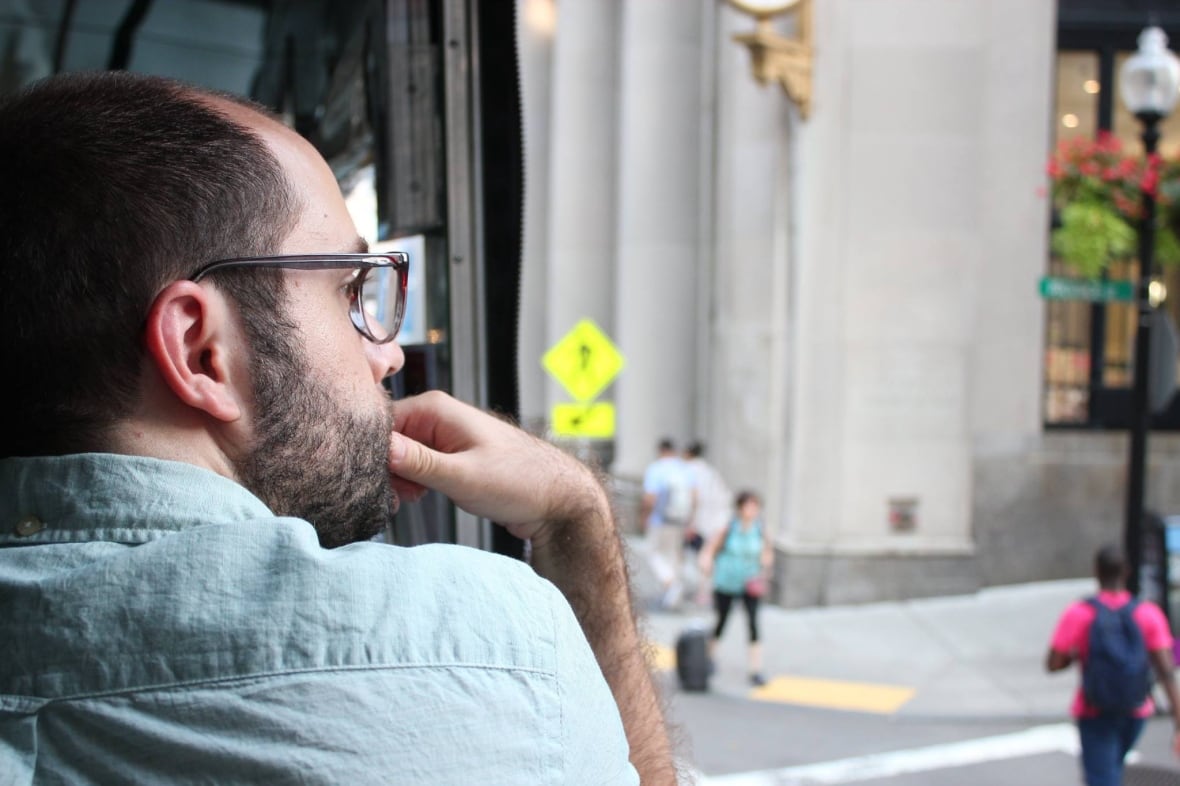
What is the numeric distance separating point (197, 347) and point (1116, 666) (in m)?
6.54

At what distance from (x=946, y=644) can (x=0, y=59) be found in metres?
10.4

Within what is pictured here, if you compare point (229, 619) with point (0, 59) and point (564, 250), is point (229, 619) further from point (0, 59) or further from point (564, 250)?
point (564, 250)

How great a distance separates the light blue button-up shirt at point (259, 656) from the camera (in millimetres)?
1016

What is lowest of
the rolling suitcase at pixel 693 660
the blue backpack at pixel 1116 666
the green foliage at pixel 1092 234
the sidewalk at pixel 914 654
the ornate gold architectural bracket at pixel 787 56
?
the sidewalk at pixel 914 654

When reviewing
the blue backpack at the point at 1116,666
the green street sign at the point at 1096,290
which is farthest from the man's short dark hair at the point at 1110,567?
the green street sign at the point at 1096,290

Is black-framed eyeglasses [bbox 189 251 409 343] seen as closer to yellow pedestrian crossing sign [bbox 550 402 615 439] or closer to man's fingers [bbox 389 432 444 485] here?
man's fingers [bbox 389 432 444 485]

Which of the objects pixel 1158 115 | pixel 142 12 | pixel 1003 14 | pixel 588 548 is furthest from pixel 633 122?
pixel 588 548

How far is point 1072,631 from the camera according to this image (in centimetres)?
691

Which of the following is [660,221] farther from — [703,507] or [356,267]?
[356,267]

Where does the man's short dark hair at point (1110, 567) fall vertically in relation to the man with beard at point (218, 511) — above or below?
below

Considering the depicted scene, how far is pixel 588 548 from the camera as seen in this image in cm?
172

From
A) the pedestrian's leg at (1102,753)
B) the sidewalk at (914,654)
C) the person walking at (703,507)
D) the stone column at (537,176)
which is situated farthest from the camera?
Result: the stone column at (537,176)

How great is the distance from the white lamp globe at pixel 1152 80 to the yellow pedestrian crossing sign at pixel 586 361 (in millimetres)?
5255

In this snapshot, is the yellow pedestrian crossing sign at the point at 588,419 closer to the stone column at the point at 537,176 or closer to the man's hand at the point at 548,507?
the stone column at the point at 537,176
